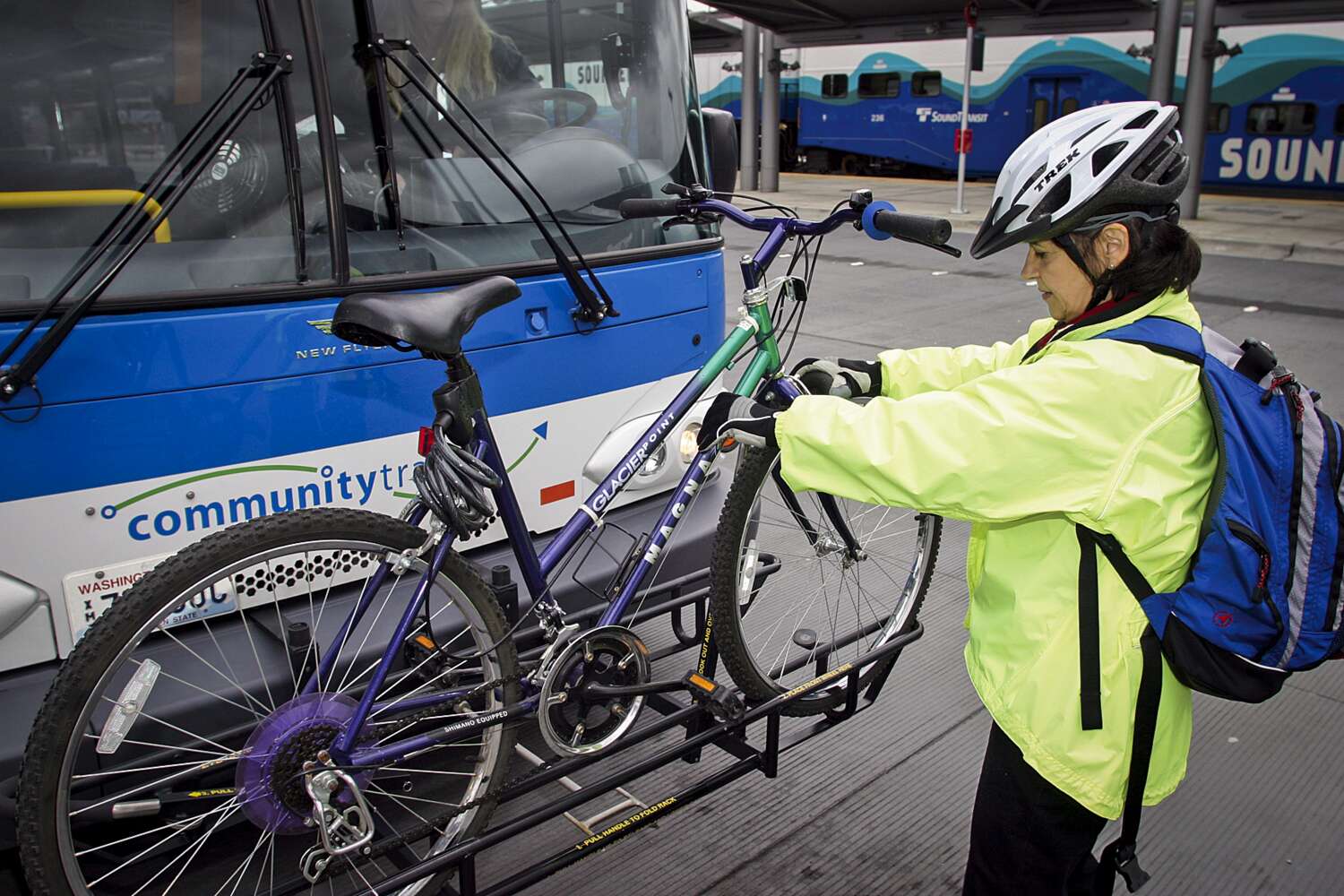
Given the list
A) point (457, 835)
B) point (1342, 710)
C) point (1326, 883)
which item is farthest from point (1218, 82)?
point (457, 835)

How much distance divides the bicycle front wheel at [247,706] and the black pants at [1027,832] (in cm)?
106

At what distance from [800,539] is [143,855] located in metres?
2.08

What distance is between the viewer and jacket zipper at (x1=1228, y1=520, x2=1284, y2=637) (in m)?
1.84

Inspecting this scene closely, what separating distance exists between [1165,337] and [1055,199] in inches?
13.2

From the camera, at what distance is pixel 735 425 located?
2.24 m

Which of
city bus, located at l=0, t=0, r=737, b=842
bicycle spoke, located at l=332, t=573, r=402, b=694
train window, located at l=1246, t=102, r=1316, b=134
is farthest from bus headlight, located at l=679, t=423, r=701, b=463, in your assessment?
train window, located at l=1246, t=102, r=1316, b=134

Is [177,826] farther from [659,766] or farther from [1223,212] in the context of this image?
[1223,212]

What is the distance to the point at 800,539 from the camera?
353 cm

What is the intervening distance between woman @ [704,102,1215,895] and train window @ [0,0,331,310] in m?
1.23

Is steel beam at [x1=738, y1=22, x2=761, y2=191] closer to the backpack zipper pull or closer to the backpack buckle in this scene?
the backpack buckle

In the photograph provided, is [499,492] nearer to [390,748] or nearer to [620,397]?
[390,748]

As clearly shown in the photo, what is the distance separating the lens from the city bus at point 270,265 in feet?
7.54

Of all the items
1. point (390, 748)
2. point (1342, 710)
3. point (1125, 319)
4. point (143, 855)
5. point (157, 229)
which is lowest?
point (1342, 710)

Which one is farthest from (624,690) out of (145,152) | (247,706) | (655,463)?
(145,152)
